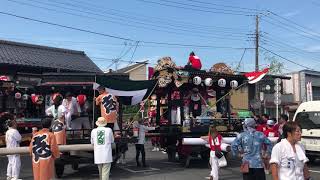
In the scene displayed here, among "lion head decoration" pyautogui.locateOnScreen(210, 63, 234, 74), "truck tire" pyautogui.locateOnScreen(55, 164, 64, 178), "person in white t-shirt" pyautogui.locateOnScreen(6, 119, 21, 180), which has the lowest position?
"truck tire" pyautogui.locateOnScreen(55, 164, 64, 178)

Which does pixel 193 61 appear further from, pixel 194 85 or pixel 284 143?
pixel 284 143

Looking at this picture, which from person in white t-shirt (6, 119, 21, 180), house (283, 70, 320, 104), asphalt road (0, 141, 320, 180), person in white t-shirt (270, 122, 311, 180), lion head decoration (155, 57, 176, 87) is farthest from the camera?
house (283, 70, 320, 104)

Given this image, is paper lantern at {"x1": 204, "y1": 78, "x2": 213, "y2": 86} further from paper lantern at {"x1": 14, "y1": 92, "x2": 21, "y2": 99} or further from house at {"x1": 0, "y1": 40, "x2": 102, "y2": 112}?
paper lantern at {"x1": 14, "y1": 92, "x2": 21, "y2": 99}

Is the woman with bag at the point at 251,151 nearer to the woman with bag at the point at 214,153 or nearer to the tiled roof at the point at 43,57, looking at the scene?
the woman with bag at the point at 214,153

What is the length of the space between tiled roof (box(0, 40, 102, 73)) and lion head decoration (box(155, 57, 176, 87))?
1129 cm

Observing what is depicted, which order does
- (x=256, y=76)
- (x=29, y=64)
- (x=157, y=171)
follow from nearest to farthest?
(x=157, y=171), (x=256, y=76), (x=29, y=64)

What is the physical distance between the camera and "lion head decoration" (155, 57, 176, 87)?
645 inches

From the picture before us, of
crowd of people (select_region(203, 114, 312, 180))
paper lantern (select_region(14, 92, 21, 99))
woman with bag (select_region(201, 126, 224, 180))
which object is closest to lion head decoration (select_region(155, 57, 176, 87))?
crowd of people (select_region(203, 114, 312, 180))

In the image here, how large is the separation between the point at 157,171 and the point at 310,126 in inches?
219

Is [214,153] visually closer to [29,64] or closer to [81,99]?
[81,99]

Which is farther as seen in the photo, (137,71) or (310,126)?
(137,71)

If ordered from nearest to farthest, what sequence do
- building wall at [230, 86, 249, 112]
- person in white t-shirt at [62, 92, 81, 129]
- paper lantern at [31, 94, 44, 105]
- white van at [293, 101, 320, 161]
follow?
person in white t-shirt at [62, 92, 81, 129]
white van at [293, 101, 320, 161]
paper lantern at [31, 94, 44, 105]
building wall at [230, 86, 249, 112]

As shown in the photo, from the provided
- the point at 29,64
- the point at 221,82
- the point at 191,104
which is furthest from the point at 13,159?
the point at 29,64

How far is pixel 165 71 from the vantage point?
54.1ft
